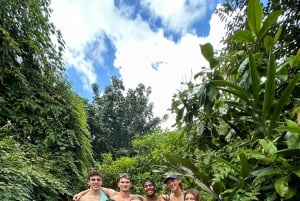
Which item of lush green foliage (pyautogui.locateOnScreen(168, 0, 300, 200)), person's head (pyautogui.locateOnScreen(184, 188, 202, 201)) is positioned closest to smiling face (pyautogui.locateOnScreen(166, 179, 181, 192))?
lush green foliage (pyautogui.locateOnScreen(168, 0, 300, 200))

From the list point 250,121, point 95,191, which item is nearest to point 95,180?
point 95,191

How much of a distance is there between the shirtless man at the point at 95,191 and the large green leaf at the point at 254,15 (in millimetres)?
2478

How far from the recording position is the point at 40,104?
680 cm

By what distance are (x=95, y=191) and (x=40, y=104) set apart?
3.17 m

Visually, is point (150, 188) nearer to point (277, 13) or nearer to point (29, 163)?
point (277, 13)

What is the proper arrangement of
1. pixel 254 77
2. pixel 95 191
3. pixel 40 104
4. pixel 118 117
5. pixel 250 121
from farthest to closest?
1. pixel 118 117
2. pixel 40 104
3. pixel 95 191
4. pixel 250 121
5. pixel 254 77

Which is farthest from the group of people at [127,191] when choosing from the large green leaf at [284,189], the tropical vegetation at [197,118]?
the large green leaf at [284,189]

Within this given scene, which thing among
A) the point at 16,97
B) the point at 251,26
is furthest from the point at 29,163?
the point at 251,26

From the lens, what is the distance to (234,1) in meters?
5.66

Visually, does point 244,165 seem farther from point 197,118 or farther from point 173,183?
point 173,183

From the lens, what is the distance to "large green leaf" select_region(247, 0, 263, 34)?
2262 millimetres

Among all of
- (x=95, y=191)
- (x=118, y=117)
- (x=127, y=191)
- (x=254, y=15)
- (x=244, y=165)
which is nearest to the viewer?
(x=244, y=165)

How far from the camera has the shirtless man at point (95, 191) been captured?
4.08 m

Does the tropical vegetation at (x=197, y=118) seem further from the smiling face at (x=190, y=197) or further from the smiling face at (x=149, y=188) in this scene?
the smiling face at (x=149, y=188)
